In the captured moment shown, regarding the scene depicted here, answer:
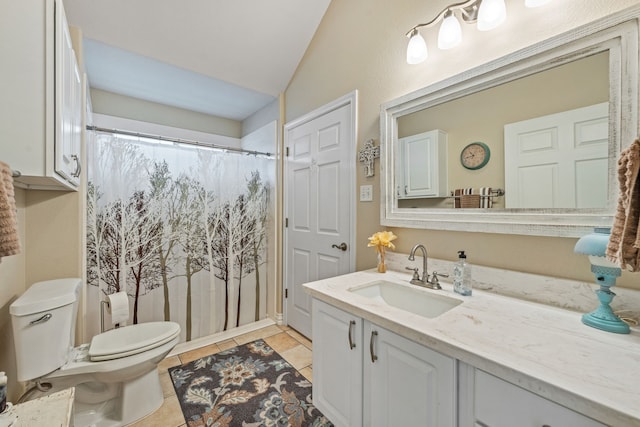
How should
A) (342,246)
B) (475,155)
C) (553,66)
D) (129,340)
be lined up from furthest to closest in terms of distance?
1. (342,246)
2. (129,340)
3. (475,155)
4. (553,66)

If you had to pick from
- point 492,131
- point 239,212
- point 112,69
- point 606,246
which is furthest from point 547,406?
point 112,69

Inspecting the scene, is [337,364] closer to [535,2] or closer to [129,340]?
[129,340]

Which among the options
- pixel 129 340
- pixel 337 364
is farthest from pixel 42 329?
pixel 337 364

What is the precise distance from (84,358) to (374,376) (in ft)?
4.98

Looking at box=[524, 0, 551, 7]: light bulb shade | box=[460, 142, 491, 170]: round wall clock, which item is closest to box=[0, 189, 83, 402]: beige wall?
box=[460, 142, 491, 170]: round wall clock

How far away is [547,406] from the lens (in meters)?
0.61

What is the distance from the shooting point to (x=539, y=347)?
730 mm

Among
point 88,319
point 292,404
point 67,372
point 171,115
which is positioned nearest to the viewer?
point 67,372

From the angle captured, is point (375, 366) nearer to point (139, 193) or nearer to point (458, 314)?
point (458, 314)

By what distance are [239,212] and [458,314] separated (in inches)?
80.4

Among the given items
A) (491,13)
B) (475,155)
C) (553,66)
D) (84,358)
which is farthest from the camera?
(84,358)

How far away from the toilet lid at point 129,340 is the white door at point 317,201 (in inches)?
41.9

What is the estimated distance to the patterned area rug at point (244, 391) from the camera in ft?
4.68

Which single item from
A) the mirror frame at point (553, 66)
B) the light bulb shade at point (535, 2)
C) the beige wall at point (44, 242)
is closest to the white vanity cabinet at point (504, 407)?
the mirror frame at point (553, 66)
